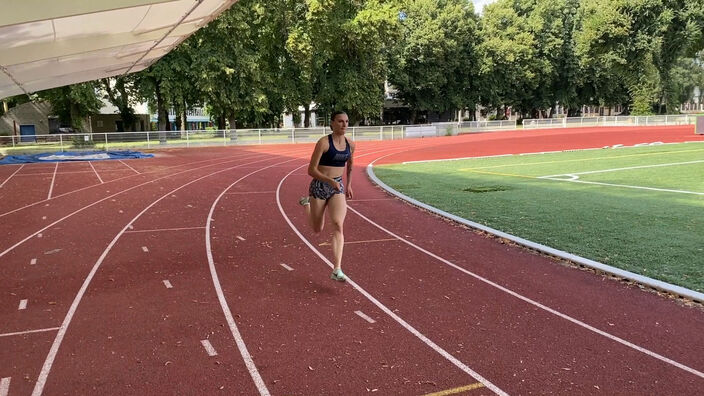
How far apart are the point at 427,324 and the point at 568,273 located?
2.58 m

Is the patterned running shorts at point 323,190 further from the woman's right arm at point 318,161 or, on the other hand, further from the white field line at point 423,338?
the white field line at point 423,338

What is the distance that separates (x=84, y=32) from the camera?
1066 cm

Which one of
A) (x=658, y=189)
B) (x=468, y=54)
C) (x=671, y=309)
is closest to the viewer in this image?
(x=671, y=309)

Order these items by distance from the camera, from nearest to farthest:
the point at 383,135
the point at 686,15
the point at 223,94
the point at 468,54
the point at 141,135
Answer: the point at 141,135 < the point at 223,94 < the point at 383,135 < the point at 686,15 < the point at 468,54

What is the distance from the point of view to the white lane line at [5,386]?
3535 millimetres

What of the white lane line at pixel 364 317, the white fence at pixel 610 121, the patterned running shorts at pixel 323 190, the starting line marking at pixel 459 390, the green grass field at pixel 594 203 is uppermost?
the white fence at pixel 610 121

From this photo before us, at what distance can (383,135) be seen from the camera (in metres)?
41.2

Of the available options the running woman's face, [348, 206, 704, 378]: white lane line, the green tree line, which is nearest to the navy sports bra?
the running woman's face

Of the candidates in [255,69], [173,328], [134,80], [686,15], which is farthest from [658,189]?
[686,15]

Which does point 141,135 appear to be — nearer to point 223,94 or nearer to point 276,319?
point 223,94

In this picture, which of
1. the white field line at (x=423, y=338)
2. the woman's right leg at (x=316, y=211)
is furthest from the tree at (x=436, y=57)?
the white field line at (x=423, y=338)

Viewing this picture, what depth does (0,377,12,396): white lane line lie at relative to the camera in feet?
11.6

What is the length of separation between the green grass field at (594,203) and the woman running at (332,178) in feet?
11.8

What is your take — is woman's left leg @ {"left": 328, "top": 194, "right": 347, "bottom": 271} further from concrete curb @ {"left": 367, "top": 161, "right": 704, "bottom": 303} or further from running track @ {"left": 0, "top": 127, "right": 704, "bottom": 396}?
concrete curb @ {"left": 367, "top": 161, "right": 704, "bottom": 303}
